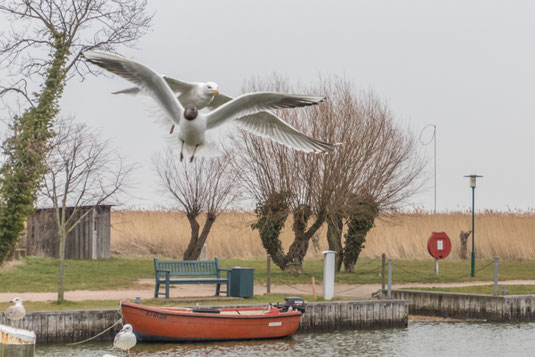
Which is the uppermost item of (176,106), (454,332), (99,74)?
(99,74)

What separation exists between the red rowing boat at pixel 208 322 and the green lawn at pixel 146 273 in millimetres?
5225

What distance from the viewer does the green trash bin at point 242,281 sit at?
21625 mm

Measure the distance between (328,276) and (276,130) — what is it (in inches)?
467

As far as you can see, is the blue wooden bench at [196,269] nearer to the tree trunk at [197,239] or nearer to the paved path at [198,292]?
the paved path at [198,292]

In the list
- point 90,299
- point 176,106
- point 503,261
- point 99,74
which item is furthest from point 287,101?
point 503,261

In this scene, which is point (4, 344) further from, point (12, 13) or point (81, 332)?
point (12, 13)

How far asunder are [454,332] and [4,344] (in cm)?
1221

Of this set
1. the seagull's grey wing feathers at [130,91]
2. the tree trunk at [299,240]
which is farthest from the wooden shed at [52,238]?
the seagull's grey wing feathers at [130,91]

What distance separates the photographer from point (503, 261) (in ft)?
120

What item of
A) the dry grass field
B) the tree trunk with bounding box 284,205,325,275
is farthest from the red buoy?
the dry grass field

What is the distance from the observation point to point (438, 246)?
30.0 meters

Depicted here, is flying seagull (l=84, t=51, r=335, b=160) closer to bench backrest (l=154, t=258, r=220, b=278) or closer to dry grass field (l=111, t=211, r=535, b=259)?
bench backrest (l=154, t=258, r=220, b=278)

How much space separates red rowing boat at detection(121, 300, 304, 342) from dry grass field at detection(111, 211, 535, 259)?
16.0 metres

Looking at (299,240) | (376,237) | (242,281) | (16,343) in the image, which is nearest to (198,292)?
(242,281)
